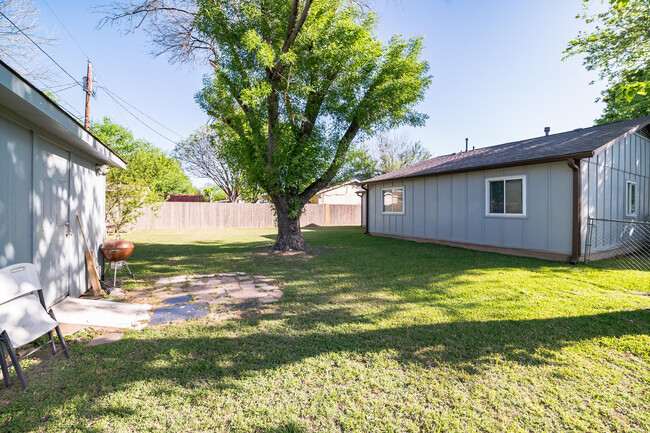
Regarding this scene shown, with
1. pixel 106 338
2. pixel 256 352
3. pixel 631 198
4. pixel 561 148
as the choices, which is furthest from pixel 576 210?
pixel 106 338

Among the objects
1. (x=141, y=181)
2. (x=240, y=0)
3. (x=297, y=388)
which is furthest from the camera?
(x=141, y=181)

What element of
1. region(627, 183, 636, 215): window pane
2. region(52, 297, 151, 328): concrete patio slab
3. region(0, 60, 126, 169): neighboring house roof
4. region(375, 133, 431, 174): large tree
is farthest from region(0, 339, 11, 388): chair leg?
region(375, 133, 431, 174): large tree

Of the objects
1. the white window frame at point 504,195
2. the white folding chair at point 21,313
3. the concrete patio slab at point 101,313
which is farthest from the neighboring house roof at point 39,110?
the white window frame at point 504,195

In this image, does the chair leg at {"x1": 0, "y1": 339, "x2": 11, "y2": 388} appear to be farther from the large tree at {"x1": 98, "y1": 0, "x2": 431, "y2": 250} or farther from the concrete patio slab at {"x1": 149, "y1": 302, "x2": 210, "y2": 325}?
the large tree at {"x1": 98, "y1": 0, "x2": 431, "y2": 250}

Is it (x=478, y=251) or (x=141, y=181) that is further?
(x=141, y=181)

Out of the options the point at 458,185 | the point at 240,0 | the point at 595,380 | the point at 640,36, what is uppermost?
the point at 640,36

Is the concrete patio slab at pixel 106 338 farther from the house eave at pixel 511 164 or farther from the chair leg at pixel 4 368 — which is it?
the house eave at pixel 511 164

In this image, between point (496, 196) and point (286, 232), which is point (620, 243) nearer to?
point (496, 196)

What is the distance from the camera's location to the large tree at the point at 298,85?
8.09m

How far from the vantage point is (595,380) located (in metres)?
2.42

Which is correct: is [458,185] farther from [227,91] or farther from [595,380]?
[595,380]

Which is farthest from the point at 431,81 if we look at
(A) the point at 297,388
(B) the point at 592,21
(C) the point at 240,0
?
(B) the point at 592,21

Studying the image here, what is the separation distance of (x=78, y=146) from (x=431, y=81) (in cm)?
885

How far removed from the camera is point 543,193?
794 centimetres
